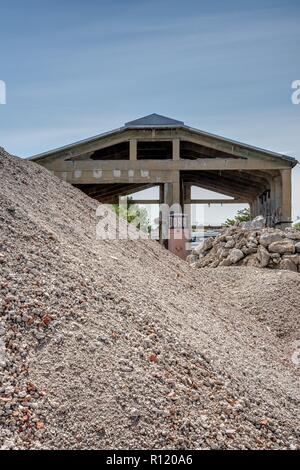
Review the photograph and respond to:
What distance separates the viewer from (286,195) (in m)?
13.4

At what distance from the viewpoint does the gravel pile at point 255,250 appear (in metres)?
8.56

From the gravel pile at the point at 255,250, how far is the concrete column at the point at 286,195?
3429mm

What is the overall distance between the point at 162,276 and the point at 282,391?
1991mm

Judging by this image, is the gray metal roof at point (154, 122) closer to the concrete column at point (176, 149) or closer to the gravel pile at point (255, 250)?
the concrete column at point (176, 149)

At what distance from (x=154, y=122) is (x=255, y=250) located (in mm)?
6191

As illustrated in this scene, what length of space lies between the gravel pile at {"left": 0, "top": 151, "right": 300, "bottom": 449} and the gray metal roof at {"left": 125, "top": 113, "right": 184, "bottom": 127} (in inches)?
352

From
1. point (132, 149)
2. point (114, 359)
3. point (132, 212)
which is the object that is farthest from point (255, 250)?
point (132, 212)

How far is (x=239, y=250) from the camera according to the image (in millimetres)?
9008

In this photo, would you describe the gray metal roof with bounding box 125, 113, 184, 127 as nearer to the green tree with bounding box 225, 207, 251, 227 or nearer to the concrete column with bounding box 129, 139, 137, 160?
the concrete column with bounding box 129, 139, 137, 160

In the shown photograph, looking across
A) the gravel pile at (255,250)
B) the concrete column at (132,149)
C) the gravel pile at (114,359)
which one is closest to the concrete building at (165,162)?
the concrete column at (132,149)

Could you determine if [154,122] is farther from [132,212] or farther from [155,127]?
[132,212]

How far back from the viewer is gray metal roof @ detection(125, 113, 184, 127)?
13680mm
